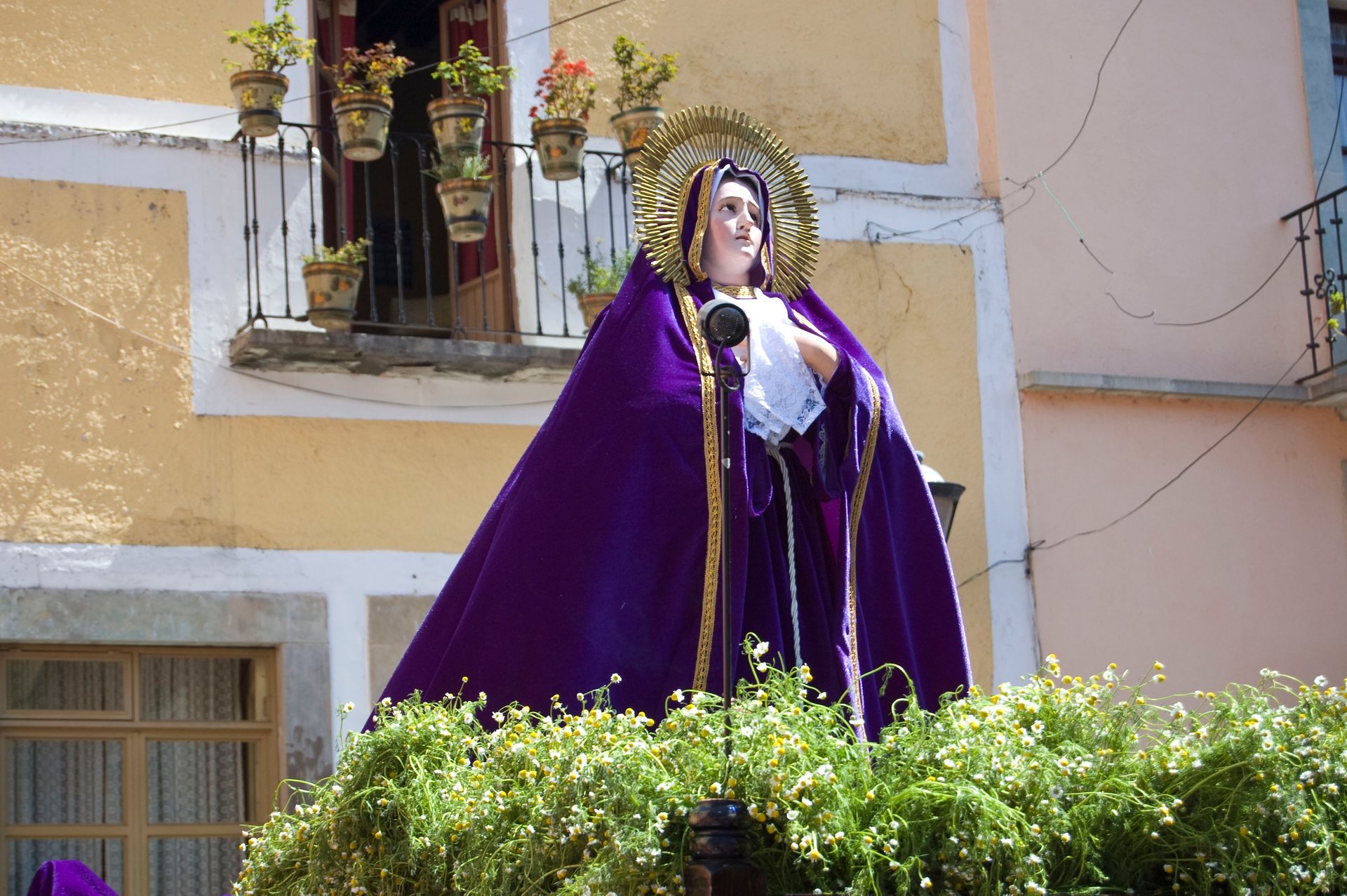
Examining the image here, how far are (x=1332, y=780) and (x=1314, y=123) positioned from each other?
21.0 ft

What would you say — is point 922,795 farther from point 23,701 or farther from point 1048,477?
point 1048,477

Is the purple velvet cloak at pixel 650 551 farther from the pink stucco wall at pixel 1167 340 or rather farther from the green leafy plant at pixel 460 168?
the pink stucco wall at pixel 1167 340

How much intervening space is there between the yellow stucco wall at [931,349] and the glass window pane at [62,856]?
3.19 m

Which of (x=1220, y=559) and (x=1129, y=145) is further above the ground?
(x=1129, y=145)

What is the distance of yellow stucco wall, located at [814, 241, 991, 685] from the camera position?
27.8 feet

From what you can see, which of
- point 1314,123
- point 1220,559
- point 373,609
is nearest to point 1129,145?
point 1314,123

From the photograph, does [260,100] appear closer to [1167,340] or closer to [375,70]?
[375,70]

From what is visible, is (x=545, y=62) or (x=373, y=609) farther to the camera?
(x=545, y=62)

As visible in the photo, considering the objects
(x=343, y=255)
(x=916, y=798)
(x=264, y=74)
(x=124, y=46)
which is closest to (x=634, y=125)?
(x=343, y=255)

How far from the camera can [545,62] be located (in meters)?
8.36

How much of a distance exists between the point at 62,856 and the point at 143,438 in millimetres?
1412

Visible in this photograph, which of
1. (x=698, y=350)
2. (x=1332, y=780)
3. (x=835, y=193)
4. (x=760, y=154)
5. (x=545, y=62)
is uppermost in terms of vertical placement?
(x=545, y=62)

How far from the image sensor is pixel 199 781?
7363 millimetres

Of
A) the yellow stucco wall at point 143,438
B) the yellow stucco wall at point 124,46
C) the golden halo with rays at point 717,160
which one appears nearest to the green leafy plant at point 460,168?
the yellow stucco wall at point 124,46
